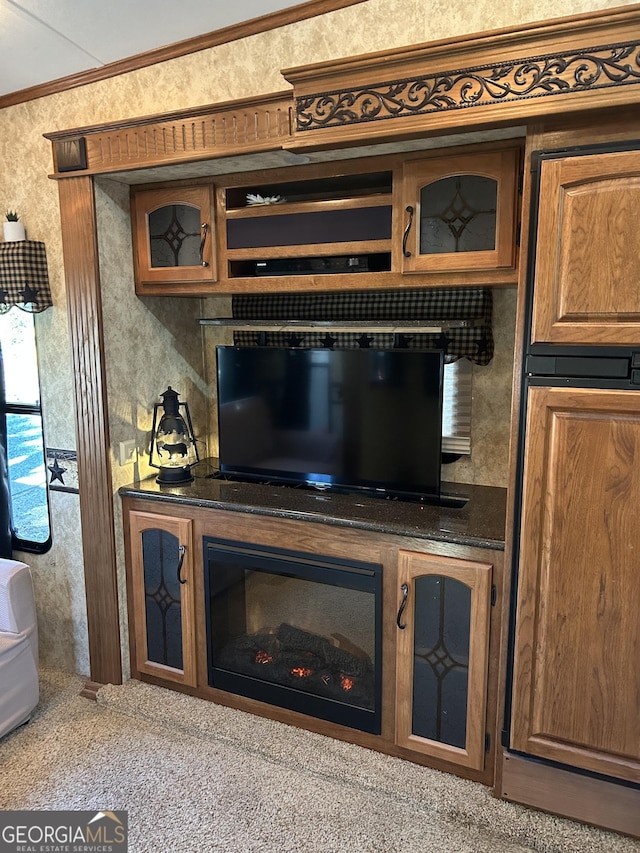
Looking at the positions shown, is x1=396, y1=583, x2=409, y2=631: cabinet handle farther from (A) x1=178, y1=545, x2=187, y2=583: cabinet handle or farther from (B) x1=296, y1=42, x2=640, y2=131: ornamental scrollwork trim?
(B) x1=296, y1=42, x2=640, y2=131: ornamental scrollwork trim

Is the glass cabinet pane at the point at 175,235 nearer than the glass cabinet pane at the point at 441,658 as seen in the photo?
No

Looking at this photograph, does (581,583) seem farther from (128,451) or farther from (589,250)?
(128,451)

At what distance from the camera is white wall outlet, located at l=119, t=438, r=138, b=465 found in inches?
106

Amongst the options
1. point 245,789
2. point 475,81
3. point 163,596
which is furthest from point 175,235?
point 245,789

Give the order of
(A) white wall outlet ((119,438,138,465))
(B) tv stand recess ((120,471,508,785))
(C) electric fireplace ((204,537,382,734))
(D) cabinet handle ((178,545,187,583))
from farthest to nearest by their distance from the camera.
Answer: (A) white wall outlet ((119,438,138,465))
(D) cabinet handle ((178,545,187,583))
(C) electric fireplace ((204,537,382,734))
(B) tv stand recess ((120,471,508,785))

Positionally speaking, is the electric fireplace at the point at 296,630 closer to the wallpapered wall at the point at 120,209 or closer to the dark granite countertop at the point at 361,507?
the dark granite countertop at the point at 361,507

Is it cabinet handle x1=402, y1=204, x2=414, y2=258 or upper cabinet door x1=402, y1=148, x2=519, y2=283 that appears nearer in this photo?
upper cabinet door x1=402, y1=148, x2=519, y2=283

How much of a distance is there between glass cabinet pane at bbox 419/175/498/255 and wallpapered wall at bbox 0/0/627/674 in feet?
1.48

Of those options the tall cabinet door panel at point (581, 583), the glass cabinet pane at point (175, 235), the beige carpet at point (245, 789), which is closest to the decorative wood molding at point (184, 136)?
the glass cabinet pane at point (175, 235)

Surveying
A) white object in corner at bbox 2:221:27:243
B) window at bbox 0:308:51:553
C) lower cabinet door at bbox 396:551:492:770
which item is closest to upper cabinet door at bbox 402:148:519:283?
lower cabinet door at bbox 396:551:492:770

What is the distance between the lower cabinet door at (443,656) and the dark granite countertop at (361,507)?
98 mm

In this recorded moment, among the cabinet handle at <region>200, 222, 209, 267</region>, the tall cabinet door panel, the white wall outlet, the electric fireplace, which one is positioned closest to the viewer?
the tall cabinet door panel

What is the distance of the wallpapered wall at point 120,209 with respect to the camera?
6.89 feet

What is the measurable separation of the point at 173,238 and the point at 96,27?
30.3 inches
